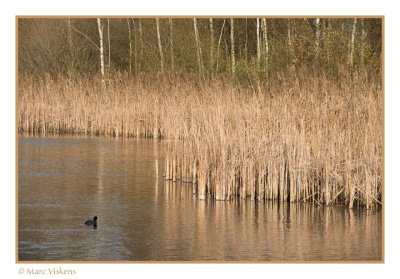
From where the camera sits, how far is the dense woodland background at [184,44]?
60.0 feet

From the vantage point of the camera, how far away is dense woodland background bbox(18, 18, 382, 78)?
18.3 meters

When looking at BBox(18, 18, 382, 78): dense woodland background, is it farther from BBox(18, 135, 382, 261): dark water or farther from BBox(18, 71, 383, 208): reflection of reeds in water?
BBox(18, 135, 382, 261): dark water

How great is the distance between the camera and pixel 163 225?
802 cm

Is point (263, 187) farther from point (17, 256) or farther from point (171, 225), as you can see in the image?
point (17, 256)

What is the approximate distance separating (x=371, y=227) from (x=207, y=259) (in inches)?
94.5

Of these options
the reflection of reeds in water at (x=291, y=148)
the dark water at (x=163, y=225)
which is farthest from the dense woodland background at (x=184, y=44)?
the dark water at (x=163, y=225)

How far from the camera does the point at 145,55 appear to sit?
76.7ft

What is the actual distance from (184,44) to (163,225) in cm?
1474

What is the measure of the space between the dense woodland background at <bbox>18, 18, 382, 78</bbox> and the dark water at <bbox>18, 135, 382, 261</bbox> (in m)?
8.10

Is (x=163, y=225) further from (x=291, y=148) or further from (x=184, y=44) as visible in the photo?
(x=184, y=44)

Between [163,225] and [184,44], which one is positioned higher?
[184,44]

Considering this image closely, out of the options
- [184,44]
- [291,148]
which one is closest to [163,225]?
[291,148]

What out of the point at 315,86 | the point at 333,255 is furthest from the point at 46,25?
the point at 333,255

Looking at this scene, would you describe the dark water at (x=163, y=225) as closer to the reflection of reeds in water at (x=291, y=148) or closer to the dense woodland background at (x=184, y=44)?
the reflection of reeds in water at (x=291, y=148)
